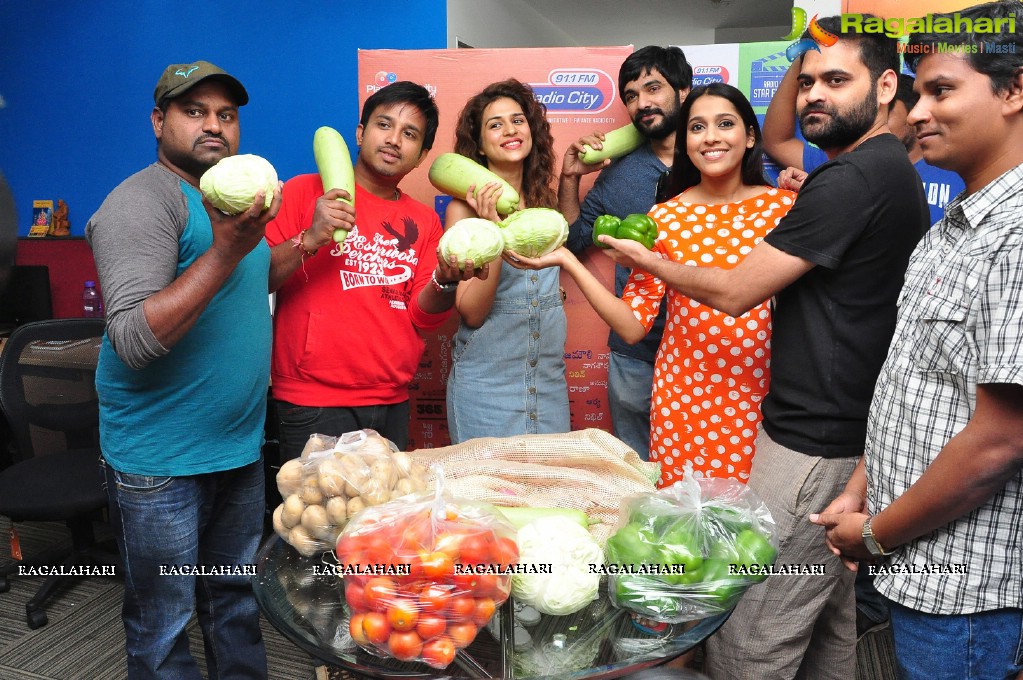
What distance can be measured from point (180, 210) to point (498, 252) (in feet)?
2.80

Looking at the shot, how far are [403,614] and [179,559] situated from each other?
3.45 feet

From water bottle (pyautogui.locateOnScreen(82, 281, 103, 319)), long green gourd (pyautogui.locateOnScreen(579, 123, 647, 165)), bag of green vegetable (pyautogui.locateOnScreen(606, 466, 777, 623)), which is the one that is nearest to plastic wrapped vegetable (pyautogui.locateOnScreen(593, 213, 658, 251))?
long green gourd (pyautogui.locateOnScreen(579, 123, 647, 165))

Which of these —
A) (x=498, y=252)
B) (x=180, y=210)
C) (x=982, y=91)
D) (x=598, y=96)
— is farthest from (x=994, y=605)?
(x=598, y=96)

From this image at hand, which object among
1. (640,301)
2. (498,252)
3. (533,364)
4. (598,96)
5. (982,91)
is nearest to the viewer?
(982,91)

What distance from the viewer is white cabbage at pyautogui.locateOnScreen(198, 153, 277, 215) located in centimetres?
155

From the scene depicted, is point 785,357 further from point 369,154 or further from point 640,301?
point 369,154

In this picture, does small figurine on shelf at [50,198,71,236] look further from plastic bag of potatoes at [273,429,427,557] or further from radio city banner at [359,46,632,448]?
plastic bag of potatoes at [273,429,427,557]

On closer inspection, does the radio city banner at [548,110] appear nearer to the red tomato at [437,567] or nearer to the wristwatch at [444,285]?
the wristwatch at [444,285]

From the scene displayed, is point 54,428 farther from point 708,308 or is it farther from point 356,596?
point 708,308

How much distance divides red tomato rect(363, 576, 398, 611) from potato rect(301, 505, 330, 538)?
24 cm

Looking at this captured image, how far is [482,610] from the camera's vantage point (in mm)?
1074

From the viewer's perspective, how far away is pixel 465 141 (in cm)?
269

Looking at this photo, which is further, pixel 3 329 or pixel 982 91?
pixel 3 329

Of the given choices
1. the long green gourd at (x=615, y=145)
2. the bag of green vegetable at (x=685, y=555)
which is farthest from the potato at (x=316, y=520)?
the long green gourd at (x=615, y=145)
